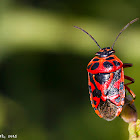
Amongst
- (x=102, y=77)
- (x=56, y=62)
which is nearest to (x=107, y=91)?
(x=102, y=77)

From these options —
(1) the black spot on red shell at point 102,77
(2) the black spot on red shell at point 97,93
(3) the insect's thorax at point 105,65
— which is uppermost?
(3) the insect's thorax at point 105,65

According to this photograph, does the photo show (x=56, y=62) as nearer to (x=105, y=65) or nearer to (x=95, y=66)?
(x=95, y=66)

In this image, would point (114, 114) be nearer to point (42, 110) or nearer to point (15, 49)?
point (15, 49)

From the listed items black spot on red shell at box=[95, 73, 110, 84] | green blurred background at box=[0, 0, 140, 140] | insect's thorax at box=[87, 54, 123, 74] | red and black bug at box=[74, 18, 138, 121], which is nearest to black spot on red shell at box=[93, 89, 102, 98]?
red and black bug at box=[74, 18, 138, 121]

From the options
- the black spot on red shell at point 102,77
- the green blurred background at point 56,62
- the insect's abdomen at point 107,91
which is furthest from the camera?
the green blurred background at point 56,62

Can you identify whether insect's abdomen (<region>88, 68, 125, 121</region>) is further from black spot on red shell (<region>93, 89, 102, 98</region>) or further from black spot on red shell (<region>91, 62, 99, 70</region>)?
black spot on red shell (<region>91, 62, 99, 70</region>)

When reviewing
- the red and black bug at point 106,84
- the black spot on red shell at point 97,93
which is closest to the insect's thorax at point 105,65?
the red and black bug at point 106,84

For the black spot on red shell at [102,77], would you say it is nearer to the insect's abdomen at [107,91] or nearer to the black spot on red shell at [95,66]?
the insect's abdomen at [107,91]

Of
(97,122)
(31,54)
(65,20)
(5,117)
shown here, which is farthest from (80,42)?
(5,117)
